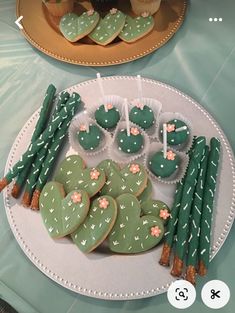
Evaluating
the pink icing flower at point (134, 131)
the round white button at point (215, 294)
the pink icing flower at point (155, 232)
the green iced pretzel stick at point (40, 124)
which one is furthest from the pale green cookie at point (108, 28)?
the round white button at point (215, 294)

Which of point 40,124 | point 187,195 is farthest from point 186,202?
point 40,124

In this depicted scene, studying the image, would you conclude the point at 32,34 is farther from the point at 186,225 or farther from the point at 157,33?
the point at 186,225

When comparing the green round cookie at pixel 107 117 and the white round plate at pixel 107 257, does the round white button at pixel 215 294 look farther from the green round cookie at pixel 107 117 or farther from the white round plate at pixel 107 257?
the green round cookie at pixel 107 117

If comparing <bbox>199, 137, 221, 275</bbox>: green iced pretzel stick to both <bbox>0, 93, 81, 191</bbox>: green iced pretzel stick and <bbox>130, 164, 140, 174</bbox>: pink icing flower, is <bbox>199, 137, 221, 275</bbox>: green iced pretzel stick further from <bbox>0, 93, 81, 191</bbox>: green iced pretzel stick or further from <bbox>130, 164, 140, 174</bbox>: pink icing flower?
<bbox>0, 93, 81, 191</bbox>: green iced pretzel stick

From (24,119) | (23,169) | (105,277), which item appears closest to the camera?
(105,277)

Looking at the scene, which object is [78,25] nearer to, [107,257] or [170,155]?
[170,155]

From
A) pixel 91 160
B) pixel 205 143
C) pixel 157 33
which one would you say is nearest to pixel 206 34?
pixel 157 33
